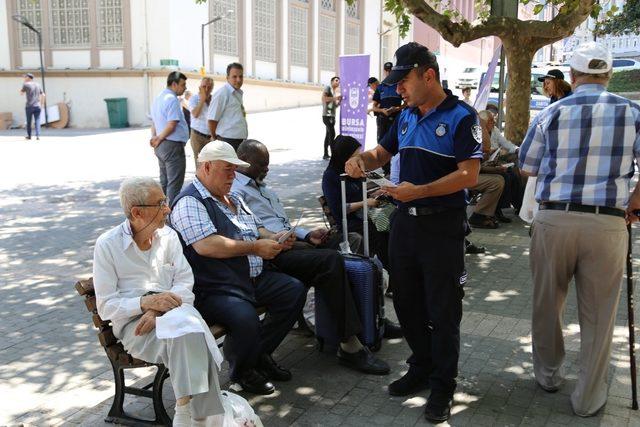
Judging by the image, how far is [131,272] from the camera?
11.8ft

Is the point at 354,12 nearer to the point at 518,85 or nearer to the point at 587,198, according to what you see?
the point at 518,85

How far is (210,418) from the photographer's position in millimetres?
3293

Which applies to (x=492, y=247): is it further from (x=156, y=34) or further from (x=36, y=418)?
(x=156, y=34)

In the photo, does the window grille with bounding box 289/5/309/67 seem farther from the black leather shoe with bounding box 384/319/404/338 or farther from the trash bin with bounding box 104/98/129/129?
the black leather shoe with bounding box 384/319/404/338

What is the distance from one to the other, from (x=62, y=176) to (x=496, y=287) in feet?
31.8

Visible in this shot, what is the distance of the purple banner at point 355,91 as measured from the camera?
1158 cm

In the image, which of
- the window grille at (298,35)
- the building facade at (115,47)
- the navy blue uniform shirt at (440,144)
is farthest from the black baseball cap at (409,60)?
the window grille at (298,35)

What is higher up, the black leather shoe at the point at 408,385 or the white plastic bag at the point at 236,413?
the white plastic bag at the point at 236,413

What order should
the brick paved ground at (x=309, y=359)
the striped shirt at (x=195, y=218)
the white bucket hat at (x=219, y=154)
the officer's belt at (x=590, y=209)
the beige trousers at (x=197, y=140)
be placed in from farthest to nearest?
the beige trousers at (x=197, y=140)
the white bucket hat at (x=219, y=154)
the striped shirt at (x=195, y=218)
the brick paved ground at (x=309, y=359)
the officer's belt at (x=590, y=209)

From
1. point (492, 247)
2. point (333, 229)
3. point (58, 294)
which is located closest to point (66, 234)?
point (58, 294)

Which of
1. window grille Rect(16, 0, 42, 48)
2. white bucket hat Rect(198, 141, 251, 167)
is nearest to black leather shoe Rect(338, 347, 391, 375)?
white bucket hat Rect(198, 141, 251, 167)

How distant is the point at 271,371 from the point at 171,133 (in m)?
5.12

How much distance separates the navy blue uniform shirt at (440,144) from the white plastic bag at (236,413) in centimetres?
135

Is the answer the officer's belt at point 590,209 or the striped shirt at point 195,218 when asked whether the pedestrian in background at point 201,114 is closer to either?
the striped shirt at point 195,218
